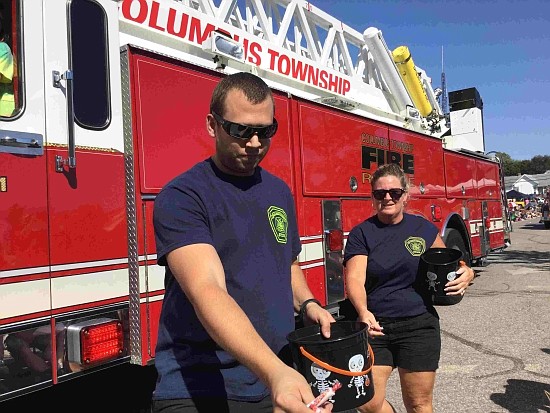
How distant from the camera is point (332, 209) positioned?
466cm

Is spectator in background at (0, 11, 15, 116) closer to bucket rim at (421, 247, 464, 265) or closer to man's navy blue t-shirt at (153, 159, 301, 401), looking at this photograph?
man's navy blue t-shirt at (153, 159, 301, 401)

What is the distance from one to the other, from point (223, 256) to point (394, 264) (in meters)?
1.50

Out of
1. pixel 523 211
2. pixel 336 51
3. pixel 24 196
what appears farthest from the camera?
pixel 523 211

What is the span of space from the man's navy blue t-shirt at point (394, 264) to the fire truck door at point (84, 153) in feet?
4.19

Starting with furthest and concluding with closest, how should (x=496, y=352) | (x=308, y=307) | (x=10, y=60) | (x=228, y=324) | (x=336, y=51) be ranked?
(x=336, y=51), (x=496, y=352), (x=10, y=60), (x=308, y=307), (x=228, y=324)

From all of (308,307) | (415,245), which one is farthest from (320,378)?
(415,245)

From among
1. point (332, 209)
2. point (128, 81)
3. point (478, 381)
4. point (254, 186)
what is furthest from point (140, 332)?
point (478, 381)

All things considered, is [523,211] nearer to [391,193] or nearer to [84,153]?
[391,193]

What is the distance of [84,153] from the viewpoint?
2752mm

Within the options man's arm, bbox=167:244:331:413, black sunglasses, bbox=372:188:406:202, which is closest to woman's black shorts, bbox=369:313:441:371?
black sunglasses, bbox=372:188:406:202

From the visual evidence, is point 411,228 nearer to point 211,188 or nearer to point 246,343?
point 211,188

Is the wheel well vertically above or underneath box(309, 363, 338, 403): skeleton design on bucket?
above

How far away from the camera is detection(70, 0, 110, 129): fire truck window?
280 cm

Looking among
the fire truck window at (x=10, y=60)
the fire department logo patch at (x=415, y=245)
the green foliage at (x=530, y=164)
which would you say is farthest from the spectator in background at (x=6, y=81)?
the green foliage at (x=530, y=164)
